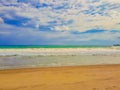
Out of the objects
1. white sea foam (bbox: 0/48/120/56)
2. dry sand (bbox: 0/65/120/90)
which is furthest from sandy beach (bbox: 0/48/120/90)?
white sea foam (bbox: 0/48/120/56)

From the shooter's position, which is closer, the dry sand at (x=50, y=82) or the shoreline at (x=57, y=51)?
the dry sand at (x=50, y=82)

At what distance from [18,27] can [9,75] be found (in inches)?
96.2

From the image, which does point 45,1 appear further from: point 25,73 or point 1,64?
point 25,73

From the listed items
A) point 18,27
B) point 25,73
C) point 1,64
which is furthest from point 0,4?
point 25,73

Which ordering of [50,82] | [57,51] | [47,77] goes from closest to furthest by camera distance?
[50,82], [47,77], [57,51]

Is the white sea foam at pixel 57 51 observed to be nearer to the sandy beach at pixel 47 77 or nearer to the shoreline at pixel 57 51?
the shoreline at pixel 57 51

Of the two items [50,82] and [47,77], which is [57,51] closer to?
[47,77]

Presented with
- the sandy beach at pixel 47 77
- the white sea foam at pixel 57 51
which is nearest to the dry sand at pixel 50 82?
the sandy beach at pixel 47 77

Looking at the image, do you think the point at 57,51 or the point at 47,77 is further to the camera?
the point at 57,51

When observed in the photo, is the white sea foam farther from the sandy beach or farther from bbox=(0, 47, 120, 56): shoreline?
the sandy beach

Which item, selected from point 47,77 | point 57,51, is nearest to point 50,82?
point 47,77

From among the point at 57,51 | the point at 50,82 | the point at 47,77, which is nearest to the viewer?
the point at 50,82

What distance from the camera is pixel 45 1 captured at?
21.4 feet

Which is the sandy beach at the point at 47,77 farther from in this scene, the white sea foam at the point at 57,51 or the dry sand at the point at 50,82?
the white sea foam at the point at 57,51
